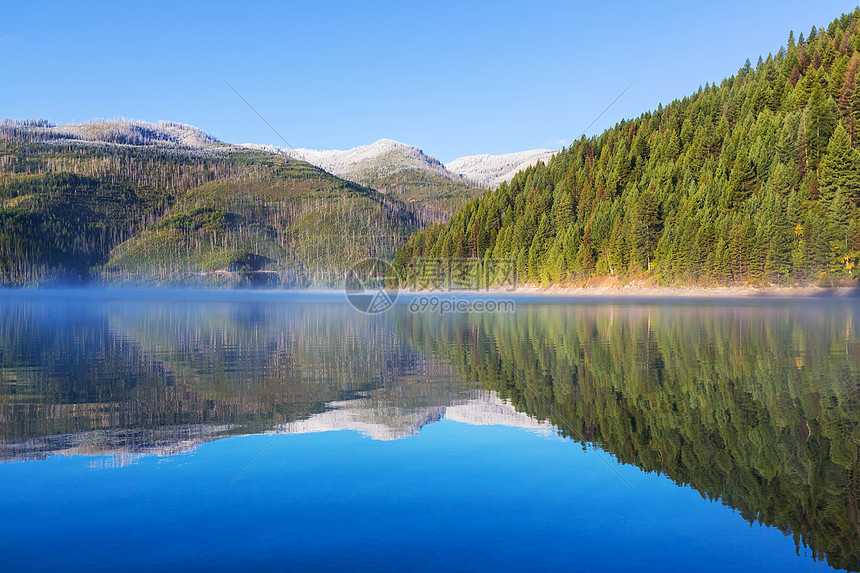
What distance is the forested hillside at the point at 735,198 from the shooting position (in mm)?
123188

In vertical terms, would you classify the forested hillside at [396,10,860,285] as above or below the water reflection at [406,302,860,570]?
above

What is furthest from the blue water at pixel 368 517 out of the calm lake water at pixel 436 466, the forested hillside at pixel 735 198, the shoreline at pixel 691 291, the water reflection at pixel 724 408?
the forested hillside at pixel 735 198

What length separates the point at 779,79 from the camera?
18112cm

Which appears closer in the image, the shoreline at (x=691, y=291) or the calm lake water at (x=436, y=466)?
the calm lake water at (x=436, y=466)

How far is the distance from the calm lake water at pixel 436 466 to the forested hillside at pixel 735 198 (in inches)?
4103

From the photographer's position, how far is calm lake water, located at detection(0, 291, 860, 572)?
10.3m

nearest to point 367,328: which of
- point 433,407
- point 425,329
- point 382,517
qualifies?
point 425,329

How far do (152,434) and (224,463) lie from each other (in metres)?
3.72

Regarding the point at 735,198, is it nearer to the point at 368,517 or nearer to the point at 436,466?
the point at 436,466

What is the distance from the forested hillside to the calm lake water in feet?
342

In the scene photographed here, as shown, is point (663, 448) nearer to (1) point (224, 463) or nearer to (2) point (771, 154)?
(1) point (224, 463)

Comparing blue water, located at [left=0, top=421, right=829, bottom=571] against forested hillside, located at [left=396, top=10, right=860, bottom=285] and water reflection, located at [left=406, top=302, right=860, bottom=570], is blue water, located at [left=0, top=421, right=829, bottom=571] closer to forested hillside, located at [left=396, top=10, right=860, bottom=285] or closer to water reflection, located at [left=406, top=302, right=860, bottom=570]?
water reflection, located at [left=406, top=302, right=860, bottom=570]

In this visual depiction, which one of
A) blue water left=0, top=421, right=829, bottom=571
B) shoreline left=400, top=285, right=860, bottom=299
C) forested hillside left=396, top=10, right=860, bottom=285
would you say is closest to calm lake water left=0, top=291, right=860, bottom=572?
blue water left=0, top=421, right=829, bottom=571

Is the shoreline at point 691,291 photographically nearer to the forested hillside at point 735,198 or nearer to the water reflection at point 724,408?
the forested hillside at point 735,198
